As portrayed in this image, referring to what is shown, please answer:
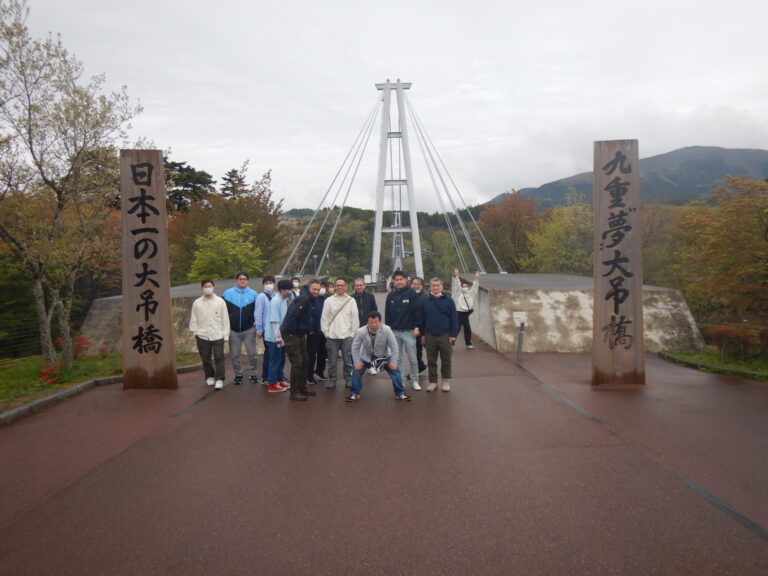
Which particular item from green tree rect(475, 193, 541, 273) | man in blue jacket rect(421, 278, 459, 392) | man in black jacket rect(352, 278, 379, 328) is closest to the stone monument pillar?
man in black jacket rect(352, 278, 379, 328)

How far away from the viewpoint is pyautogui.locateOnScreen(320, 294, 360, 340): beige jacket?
607 cm

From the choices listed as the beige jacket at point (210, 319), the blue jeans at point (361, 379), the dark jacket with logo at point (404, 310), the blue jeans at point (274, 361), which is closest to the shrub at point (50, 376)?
the beige jacket at point (210, 319)

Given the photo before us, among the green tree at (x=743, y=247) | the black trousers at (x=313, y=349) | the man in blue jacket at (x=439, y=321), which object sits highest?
the green tree at (x=743, y=247)

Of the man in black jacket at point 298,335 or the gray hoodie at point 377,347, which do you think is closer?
the man in black jacket at point 298,335

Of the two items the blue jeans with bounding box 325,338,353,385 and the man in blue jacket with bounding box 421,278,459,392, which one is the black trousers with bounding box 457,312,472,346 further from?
the blue jeans with bounding box 325,338,353,385

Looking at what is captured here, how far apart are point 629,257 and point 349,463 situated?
486 centimetres

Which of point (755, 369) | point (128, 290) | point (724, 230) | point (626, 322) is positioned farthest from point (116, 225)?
point (724, 230)

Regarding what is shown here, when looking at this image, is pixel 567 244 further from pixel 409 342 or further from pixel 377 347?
pixel 377 347

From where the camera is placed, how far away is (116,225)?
32.8ft

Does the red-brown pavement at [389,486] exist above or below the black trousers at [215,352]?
below

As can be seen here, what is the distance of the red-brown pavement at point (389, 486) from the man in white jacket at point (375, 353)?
0.27 m

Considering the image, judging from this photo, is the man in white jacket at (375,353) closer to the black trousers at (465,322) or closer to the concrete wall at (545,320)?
the black trousers at (465,322)

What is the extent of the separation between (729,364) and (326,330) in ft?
21.8

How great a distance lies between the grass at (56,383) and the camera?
5789mm
